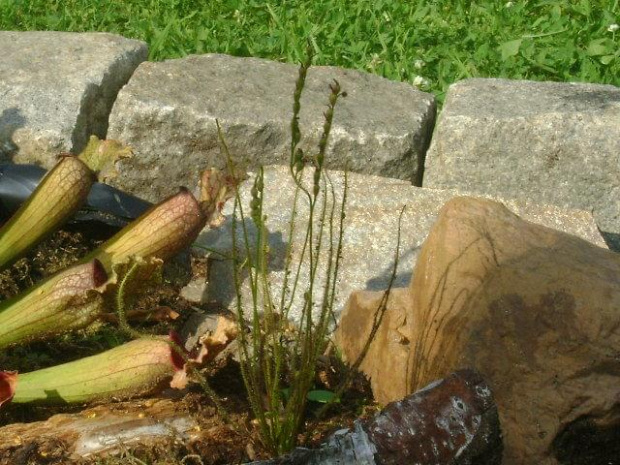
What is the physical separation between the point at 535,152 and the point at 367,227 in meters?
0.72

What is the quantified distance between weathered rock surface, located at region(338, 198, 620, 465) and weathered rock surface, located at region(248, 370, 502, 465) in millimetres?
335

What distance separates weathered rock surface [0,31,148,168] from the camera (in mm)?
3850

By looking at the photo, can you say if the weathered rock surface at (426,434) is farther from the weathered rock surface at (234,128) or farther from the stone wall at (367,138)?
the weathered rock surface at (234,128)

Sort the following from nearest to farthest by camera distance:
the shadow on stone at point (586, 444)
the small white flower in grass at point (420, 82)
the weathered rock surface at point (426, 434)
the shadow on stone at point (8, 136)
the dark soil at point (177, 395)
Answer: the weathered rock surface at point (426, 434) < the shadow on stone at point (586, 444) < the dark soil at point (177, 395) < the shadow on stone at point (8, 136) < the small white flower in grass at point (420, 82)

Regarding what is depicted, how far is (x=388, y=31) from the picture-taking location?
539 centimetres

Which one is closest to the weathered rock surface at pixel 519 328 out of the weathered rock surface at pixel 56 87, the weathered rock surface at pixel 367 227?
the weathered rock surface at pixel 367 227

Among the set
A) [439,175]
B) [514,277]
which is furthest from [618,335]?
[439,175]

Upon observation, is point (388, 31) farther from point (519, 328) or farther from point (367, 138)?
point (519, 328)

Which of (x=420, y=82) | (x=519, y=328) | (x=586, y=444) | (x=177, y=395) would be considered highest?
(x=420, y=82)

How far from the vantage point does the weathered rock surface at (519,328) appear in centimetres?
246

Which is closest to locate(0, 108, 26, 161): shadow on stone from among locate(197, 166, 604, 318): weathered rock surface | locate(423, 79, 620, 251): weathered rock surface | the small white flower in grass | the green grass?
locate(197, 166, 604, 318): weathered rock surface

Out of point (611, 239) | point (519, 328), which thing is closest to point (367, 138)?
point (611, 239)

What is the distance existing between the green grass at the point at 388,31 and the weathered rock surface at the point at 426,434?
2854 mm

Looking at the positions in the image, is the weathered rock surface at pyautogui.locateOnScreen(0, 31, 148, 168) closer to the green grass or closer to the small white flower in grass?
the green grass
